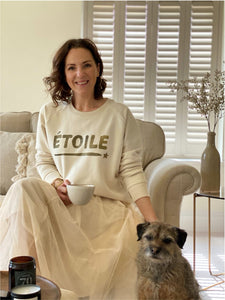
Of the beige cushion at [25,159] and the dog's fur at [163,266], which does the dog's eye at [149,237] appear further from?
the beige cushion at [25,159]

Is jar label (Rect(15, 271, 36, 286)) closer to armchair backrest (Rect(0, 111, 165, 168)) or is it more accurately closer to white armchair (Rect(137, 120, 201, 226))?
white armchair (Rect(137, 120, 201, 226))

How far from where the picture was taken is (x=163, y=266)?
4.46 feet

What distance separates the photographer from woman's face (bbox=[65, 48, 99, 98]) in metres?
2.00

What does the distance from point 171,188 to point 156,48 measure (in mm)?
1808

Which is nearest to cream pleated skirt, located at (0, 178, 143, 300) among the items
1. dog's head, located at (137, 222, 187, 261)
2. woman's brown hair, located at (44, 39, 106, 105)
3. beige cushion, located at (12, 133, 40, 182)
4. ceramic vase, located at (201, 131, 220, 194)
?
dog's head, located at (137, 222, 187, 261)

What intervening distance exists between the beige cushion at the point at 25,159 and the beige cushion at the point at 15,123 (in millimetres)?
286

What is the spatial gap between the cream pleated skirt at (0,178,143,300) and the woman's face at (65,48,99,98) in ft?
1.89

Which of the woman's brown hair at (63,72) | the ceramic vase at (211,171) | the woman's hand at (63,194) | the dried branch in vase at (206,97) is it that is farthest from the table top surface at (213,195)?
the woman's hand at (63,194)

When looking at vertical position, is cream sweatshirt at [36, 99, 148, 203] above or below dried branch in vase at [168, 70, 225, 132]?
below

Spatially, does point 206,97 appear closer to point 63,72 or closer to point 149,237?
point 63,72

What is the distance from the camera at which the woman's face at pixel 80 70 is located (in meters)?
2.00

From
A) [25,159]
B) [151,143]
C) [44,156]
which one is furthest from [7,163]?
[151,143]

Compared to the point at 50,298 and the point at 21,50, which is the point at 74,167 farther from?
the point at 21,50

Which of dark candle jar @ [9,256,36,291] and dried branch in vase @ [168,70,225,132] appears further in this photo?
dried branch in vase @ [168,70,225,132]
